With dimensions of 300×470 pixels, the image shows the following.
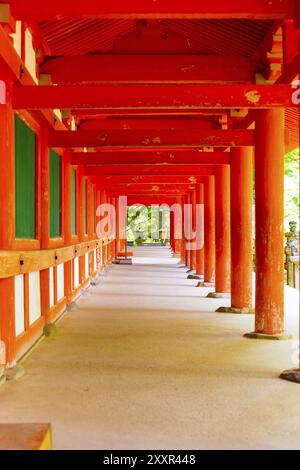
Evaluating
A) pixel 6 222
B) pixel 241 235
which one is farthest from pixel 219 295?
pixel 6 222

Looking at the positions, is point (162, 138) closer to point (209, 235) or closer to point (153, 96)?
point (153, 96)

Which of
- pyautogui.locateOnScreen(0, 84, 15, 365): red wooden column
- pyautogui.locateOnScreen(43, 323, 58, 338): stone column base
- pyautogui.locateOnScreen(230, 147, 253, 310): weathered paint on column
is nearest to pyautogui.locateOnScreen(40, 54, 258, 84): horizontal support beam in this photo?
pyautogui.locateOnScreen(0, 84, 15, 365): red wooden column

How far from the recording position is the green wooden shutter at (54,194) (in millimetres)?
8562

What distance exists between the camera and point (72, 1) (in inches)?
185

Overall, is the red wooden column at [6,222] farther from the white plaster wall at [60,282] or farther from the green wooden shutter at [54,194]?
the white plaster wall at [60,282]

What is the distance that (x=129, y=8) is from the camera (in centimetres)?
469

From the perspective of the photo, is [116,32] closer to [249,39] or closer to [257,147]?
[249,39]

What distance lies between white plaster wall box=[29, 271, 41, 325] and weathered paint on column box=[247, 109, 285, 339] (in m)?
2.53

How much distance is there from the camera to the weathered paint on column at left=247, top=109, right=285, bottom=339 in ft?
22.9

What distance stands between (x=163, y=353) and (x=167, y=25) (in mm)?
3807

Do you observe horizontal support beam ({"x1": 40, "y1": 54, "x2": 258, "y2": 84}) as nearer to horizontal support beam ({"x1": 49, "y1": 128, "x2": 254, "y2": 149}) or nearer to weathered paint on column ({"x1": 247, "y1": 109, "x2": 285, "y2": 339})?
weathered paint on column ({"x1": 247, "y1": 109, "x2": 285, "y2": 339})

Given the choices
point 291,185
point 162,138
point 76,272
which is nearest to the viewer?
point 162,138

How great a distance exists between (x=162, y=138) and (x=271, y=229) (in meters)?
2.27
